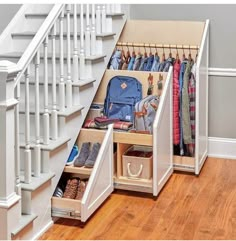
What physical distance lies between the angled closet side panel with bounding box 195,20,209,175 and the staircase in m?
0.78

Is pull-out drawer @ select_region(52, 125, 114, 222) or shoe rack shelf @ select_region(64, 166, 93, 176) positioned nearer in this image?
pull-out drawer @ select_region(52, 125, 114, 222)

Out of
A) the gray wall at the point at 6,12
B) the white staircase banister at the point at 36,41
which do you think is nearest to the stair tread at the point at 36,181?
the white staircase banister at the point at 36,41

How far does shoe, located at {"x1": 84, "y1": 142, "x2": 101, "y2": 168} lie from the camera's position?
356 cm

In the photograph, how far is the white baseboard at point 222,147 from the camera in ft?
15.6

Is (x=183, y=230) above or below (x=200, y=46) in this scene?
below

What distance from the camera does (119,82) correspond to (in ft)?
13.7

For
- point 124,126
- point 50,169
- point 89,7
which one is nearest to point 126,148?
point 124,126

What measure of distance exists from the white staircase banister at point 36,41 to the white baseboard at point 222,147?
2.11 metres

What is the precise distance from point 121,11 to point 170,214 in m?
1.97

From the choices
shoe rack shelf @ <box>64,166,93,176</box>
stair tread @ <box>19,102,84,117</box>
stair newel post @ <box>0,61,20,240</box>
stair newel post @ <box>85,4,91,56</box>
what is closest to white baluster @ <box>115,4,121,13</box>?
stair newel post @ <box>85,4,91,56</box>

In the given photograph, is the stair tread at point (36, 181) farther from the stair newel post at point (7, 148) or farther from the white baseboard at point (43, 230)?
the white baseboard at point (43, 230)

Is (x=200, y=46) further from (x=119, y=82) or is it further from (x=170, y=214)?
(x=170, y=214)

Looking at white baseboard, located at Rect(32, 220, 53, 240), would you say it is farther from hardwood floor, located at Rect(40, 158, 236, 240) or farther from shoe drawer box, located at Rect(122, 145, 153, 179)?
shoe drawer box, located at Rect(122, 145, 153, 179)

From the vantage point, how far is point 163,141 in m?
3.93
